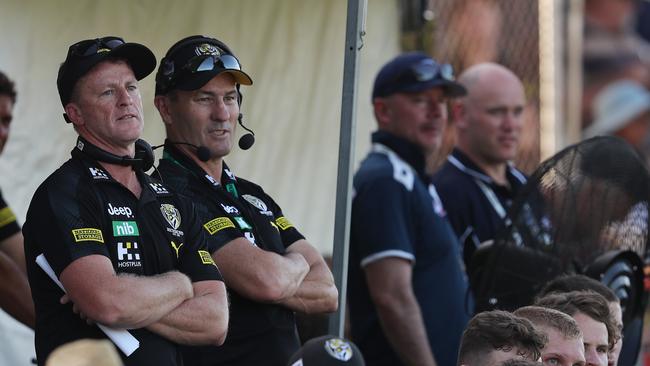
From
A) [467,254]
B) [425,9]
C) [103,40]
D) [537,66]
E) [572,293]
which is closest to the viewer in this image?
[103,40]

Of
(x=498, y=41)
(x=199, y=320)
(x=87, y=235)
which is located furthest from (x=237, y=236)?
(x=498, y=41)

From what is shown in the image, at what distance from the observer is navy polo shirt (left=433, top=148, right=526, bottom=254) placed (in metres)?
7.13

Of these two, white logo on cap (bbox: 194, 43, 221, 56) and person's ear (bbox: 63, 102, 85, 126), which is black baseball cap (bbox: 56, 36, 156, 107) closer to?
person's ear (bbox: 63, 102, 85, 126)

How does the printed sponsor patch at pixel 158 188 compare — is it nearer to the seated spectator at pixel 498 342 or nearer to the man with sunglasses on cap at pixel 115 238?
the man with sunglasses on cap at pixel 115 238

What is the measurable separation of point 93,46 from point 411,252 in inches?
87.7

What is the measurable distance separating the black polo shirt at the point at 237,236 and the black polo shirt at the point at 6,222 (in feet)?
3.43

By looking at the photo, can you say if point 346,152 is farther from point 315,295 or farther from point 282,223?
point 315,295

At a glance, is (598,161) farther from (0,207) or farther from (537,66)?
(537,66)

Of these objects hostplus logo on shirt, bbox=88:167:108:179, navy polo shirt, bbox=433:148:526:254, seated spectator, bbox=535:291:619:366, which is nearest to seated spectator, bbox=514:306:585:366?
seated spectator, bbox=535:291:619:366

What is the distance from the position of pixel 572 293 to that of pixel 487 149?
7.05 feet

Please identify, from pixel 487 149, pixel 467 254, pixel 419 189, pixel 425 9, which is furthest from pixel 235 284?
pixel 425 9

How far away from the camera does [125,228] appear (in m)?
4.37

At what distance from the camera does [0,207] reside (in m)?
A: 5.90

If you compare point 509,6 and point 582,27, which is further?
point 582,27
